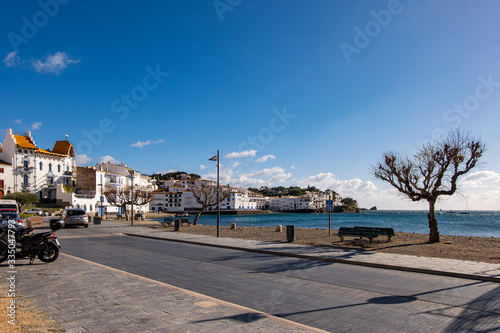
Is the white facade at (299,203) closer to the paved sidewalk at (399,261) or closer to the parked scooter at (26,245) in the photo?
the paved sidewalk at (399,261)

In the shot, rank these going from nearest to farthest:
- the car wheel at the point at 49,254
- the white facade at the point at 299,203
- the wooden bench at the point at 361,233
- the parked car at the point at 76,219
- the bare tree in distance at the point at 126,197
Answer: the car wheel at the point at 49,254, the wooden bench at the point at 361,233, the parked car at the point at 76,219, the bare tree in distance at the point at 126,197, the white facade at the point at 299,203

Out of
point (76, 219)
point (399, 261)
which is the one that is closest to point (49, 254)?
point (399, 261)

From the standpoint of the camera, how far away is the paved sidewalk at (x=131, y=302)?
5291 mm

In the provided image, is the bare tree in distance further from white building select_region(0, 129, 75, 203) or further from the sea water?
white building select_region(0, 129, 75, 203)

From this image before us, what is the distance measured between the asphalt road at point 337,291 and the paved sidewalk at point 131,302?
570 mm

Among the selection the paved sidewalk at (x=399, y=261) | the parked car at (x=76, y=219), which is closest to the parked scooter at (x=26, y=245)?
the paved sidewalk at (x=399, y=261)

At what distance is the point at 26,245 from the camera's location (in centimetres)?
1076

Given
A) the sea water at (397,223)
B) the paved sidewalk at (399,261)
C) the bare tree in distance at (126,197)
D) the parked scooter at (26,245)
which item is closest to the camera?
the paved sidewalk at (399,261)

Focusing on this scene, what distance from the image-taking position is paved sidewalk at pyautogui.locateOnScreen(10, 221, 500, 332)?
529 centimetres

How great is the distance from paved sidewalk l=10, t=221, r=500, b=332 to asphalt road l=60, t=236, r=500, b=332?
0.57 m

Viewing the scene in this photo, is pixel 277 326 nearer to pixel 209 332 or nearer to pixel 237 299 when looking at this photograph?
pixel 209 332

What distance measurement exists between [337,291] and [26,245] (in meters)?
9.80

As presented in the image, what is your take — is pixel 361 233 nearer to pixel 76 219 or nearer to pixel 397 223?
Answer: pixel 76 219

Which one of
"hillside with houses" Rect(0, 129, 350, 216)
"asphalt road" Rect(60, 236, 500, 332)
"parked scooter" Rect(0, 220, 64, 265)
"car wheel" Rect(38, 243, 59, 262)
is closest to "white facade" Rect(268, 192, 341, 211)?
"hillside with houses" Rect(0, 129, 350, 216)
